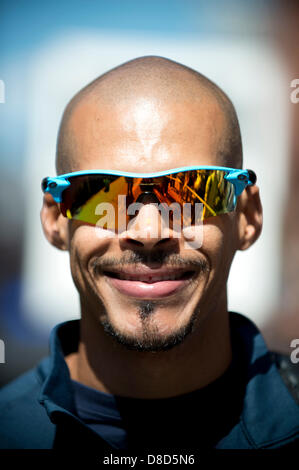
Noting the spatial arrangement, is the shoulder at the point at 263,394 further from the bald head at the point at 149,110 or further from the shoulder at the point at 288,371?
the bald head at the point at 149,110

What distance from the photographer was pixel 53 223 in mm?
2436

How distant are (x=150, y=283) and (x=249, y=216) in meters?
0.72

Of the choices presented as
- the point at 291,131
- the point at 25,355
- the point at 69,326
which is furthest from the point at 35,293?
the point at 291,131

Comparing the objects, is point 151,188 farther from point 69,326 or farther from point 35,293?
point 35,293

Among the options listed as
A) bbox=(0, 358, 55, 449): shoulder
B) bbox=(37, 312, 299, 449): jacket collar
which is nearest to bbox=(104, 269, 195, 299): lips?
bbox=(37, 312, 299, 449): jacket collar

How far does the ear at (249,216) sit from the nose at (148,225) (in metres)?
0.55

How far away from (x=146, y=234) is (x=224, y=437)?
1.00 meters

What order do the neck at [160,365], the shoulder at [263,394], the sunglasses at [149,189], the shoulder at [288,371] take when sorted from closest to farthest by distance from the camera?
the sunglasses at [149,189] → the shoulder at [263,394] → the neck at [160,365] → the shoulder at [288,371]

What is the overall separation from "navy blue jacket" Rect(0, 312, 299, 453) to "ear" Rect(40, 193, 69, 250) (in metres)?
0.50

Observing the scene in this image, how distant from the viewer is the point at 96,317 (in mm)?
2182

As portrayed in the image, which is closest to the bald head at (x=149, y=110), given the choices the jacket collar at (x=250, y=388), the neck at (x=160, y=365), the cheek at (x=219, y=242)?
the cheek at (x=219, y=242)

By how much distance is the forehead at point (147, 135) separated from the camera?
197 cm

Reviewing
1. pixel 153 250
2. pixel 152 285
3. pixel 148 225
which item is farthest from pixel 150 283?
pixel 148 225

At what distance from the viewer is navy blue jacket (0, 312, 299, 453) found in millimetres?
2023
